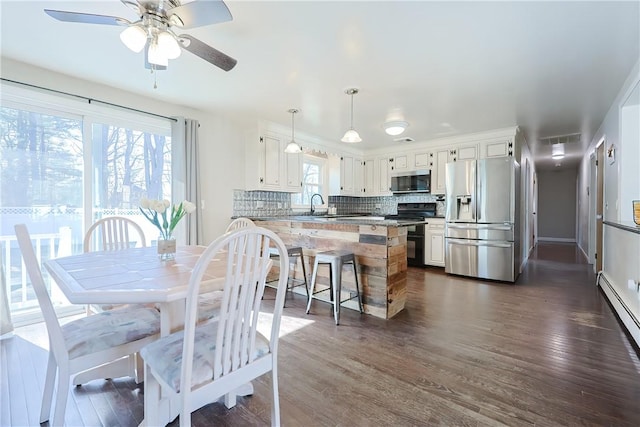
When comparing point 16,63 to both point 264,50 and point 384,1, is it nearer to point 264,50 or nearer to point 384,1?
point 264,50

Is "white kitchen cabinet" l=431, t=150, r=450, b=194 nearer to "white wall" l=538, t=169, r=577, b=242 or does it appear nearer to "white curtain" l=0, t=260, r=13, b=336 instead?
"white curtain" l=0, t=260, r=13, b=336

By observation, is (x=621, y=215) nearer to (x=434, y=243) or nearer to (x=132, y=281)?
(x=434, y=243)

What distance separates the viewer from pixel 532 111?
3674 millimetres

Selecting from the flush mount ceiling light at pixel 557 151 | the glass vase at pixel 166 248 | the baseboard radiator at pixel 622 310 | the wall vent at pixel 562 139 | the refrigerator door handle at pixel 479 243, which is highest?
the flush mount ceiling light at pixel 557 151

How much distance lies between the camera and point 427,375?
1.87 meters

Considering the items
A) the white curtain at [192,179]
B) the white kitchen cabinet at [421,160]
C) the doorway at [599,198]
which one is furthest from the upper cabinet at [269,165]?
the doorway at [599,198]

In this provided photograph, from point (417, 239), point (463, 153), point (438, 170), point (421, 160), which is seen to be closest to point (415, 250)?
point (417, 239)

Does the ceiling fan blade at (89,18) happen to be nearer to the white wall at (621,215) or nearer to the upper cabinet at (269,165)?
the upper cabinet at (269,165)

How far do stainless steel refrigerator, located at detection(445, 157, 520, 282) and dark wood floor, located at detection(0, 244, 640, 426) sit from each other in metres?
1.20

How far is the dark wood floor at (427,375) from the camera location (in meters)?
1.51

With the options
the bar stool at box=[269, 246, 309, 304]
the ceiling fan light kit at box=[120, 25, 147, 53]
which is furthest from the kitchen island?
the ceiling fan light kit at box=[120, 25, 147, 53]

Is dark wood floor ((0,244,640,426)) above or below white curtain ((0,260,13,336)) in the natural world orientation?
below

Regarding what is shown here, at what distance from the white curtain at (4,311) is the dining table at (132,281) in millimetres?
1337

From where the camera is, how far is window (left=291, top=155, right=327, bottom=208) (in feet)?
17.4
